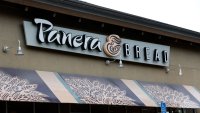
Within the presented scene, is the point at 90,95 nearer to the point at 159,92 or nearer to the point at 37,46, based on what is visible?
the point at 37,46

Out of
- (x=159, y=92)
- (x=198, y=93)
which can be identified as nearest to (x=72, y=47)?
(x=159, y=92)

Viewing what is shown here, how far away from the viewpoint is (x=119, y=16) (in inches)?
765

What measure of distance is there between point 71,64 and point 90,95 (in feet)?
5.71

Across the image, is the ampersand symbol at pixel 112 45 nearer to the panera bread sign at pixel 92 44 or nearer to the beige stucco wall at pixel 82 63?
the panera bread sign at pixel 92 44

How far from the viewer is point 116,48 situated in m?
19.6

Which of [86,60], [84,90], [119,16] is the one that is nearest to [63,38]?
[86,60]

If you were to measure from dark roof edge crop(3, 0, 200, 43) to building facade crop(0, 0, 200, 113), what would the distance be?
0.04 m

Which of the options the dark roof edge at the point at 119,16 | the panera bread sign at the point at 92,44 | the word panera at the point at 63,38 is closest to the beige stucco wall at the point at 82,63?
the panera bread sign at the point at 92,44

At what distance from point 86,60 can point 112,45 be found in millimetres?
1522

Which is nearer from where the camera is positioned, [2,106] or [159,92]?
[2,106]

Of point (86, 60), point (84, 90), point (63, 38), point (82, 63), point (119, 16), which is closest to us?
point (84, 90)

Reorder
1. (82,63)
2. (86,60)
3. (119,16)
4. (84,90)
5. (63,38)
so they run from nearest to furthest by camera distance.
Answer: (84,90) < (63,38) < (82,63) < (86,60) < (119,16)

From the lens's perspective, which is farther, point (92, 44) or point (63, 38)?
point (92, 44)

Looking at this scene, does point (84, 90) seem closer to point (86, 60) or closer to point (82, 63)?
point (82, 63)
